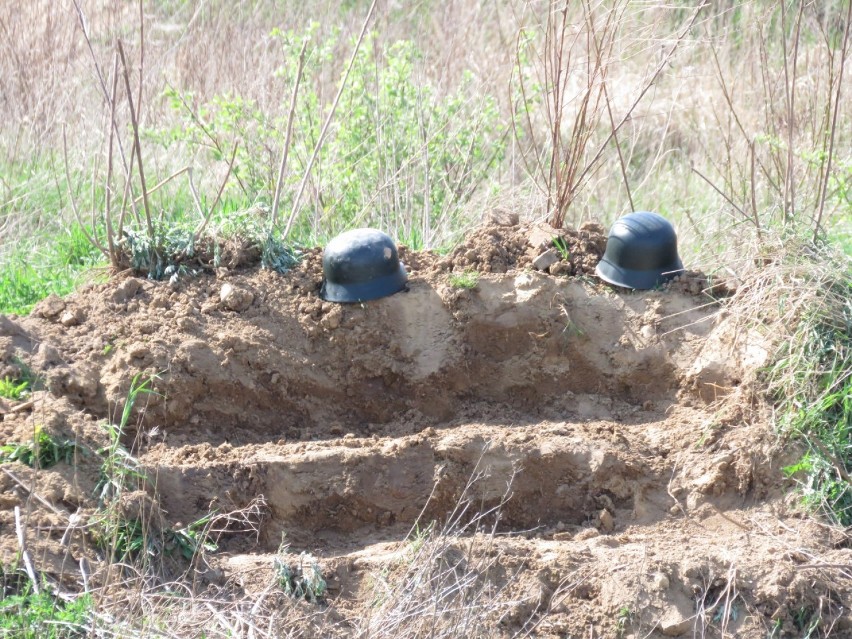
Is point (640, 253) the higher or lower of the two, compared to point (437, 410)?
higher

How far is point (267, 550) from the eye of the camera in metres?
3.87

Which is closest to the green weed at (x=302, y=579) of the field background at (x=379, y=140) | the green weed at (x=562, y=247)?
the field background at (x=379, y=140)

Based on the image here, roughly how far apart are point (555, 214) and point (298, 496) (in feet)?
6.61

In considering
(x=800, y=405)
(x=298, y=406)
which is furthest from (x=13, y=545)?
(x=800, y=405)

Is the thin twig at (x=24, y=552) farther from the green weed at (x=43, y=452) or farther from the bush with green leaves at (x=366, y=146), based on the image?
the bush with green leaves at (x=366, y=146)

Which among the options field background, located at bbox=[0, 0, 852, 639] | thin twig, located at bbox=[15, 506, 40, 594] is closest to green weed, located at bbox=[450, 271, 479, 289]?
field background, located at bbox=[0, 0, 852, 639]

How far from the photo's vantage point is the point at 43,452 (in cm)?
368

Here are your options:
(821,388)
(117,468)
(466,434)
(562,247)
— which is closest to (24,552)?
(117,468)

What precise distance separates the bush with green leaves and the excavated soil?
5.61ft

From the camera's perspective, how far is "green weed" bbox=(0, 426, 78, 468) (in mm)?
3645

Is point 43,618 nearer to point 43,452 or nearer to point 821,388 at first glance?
point 43,452

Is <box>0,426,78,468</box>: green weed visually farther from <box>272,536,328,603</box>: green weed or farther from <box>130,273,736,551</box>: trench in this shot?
<box>272,536,328,603</box>: green weed

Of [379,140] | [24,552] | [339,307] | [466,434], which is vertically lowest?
[466,434]

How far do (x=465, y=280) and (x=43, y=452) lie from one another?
1964mm
